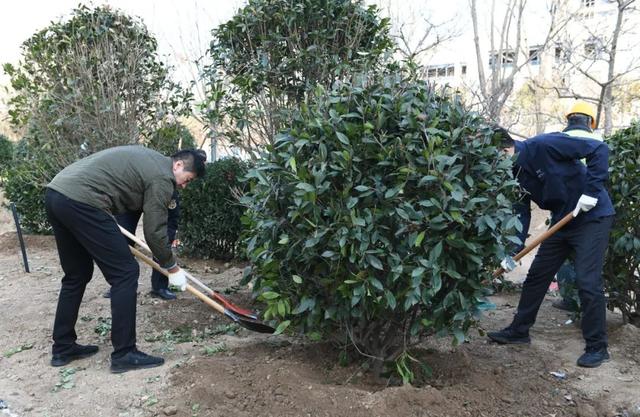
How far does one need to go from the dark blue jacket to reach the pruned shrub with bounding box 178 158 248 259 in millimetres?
3514

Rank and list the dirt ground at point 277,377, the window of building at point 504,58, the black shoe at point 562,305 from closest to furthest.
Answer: the dirt ground at point 277,377 < the black shoe at point 562,305 < the window of building at point 504,58

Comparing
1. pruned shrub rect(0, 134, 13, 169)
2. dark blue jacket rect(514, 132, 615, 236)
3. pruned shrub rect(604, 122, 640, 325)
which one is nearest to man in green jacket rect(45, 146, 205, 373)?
dark blue jacket rect(514, 132, 615, 236)

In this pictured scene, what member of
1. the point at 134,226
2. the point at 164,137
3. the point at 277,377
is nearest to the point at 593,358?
the point at 277,377

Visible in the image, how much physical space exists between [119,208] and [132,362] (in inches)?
41.3

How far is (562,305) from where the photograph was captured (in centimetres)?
551

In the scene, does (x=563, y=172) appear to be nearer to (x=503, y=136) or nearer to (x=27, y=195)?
(x=503, y=136)

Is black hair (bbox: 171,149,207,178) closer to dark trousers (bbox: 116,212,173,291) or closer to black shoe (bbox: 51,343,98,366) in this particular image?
black shoe (bbox: 51,343,98,366)

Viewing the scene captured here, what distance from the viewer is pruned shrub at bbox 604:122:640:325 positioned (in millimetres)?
4242

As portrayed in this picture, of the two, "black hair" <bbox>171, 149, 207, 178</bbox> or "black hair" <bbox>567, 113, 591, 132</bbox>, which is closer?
"black hair" <bbox>171, 149, 207, 178</bbox>

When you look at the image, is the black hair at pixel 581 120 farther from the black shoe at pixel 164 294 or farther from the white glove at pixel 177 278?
the black shoe at pixel 164 294

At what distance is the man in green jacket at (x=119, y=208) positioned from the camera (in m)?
3.70

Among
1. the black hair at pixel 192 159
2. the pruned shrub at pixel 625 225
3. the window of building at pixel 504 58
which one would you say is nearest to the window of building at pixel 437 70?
→ the window of building at pixel 504 58

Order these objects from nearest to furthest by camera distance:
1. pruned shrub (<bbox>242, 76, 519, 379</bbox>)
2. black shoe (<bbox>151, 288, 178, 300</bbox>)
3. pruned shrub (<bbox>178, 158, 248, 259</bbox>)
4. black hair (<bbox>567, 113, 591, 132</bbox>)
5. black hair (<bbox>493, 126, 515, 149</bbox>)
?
pruned shrub (<bbox>242, 76, 519, 379</bbox>)
black hair (<bbox>493, 126, 515, 149</bbox>)
black hair (<bbox>567, 113, 591, 132</bbox>)
black shoe (<bbox>151, 288, 178, 300</bbox>)
pruned shrub (<bbox>178, 158, 248, 259</bbox>)

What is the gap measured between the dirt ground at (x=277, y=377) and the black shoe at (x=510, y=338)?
8cm
